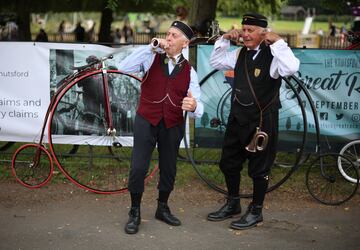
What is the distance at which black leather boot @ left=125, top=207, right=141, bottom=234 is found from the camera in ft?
15.0

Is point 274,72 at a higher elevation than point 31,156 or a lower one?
higher

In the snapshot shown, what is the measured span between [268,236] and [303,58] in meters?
2.19

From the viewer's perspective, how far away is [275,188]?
5.39m

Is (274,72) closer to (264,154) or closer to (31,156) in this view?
(264,154)

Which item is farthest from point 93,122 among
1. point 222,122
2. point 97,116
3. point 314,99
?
point 314,99

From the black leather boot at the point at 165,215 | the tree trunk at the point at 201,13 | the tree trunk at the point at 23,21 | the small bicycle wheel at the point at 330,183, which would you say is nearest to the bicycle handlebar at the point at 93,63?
the black leather boot at the point at 165,215

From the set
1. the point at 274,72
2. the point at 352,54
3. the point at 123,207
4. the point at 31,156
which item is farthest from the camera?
the point at 31,156

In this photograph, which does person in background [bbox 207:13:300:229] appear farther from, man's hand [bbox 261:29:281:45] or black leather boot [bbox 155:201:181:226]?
black leather boot [bbox 155:201:181:226]

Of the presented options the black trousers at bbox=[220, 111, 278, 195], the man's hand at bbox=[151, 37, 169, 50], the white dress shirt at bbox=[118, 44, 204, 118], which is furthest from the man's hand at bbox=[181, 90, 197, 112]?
the black trousers at bbox=[220, 111, 278, 195]

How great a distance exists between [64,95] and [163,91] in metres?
1.79

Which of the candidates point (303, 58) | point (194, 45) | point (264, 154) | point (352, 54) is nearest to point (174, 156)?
point (264, 154)

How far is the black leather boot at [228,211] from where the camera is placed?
4.94 m

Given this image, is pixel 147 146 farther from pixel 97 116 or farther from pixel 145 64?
pixel 97 116

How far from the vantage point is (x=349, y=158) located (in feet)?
19.0
